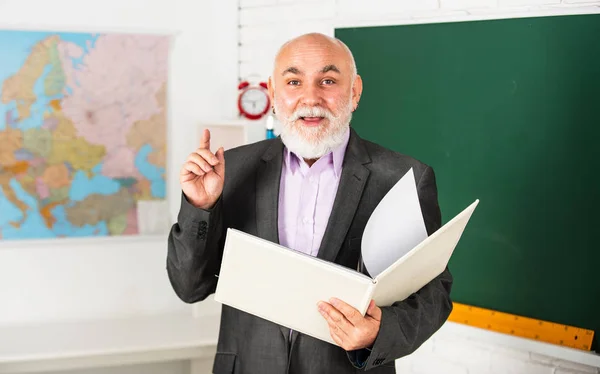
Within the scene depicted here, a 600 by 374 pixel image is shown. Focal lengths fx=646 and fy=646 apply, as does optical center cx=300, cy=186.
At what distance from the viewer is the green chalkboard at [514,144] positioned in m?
2.23

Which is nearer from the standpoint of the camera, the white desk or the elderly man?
the elderly man

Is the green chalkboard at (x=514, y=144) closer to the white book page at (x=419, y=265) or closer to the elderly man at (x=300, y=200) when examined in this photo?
the elderly man at (x=300, y=200)

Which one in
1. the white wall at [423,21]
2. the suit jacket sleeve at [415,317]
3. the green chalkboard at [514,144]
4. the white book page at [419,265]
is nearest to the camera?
the white book page at [419,265]

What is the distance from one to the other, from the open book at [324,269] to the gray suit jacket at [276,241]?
0.40 feet

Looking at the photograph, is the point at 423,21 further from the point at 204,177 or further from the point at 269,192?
the point at 204,177

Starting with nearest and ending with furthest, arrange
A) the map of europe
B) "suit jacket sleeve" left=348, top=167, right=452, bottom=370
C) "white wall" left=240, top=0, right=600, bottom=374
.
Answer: "suit jacket sleeve" left=348, top=167, right=452, bottom=370 → "white wall" left=240, top=0, right=600, bottom=374 → the map of europe

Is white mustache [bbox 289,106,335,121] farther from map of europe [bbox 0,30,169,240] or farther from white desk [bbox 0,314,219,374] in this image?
map of europe [bbox 0,30,169,240]

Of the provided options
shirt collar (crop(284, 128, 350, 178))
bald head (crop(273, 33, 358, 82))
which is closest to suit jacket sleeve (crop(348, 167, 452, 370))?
shirt collar (crop(284, 128, 350, 178))

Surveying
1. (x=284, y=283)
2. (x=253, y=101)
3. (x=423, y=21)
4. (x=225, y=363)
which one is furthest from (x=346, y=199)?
(x=253, y=101)

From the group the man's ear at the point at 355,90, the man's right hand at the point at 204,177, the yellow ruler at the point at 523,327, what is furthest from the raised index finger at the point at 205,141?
the yellow ruler at the point at 523,327

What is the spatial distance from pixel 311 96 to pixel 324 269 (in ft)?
1.67

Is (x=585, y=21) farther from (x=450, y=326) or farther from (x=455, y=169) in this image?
(x=450, y=326)

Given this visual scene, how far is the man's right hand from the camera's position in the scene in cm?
145

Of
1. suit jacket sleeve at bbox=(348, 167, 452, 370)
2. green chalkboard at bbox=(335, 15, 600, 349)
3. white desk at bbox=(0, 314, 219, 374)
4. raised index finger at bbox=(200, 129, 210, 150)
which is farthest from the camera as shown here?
white desk at bbox=(0, 314, 219, 374)
